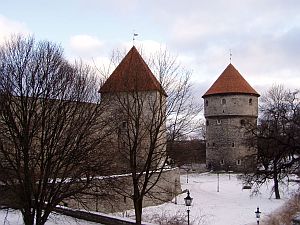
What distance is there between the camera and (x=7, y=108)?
33.3 feet

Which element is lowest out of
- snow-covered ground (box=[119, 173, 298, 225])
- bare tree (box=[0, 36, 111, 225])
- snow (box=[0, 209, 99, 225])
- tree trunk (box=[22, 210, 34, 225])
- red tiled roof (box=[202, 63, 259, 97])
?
snow-covered ground (box=[119, 173, 298, 225])

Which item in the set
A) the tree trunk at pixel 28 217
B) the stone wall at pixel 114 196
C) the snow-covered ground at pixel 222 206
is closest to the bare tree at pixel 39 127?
the tree trunk at pixel 28 217

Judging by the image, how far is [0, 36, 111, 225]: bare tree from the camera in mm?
10133

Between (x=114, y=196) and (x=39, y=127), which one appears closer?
(x=39, y=127)

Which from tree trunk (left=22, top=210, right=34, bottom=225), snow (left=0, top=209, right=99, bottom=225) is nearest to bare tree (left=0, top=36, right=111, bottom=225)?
tree trunk (left=22, top=210, right=34, bottom=225)

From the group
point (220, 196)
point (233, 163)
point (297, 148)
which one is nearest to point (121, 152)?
point (297, 148)

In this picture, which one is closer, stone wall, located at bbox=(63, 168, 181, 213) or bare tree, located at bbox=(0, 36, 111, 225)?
bare tree, located at bbox=(0, 36, 111, 225)

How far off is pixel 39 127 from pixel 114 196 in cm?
382

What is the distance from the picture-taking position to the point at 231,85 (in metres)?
47.0

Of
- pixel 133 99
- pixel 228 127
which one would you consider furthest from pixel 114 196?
pixel 228 127

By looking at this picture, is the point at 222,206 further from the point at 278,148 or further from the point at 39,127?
the point at 39,127

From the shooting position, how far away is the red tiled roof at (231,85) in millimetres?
46656

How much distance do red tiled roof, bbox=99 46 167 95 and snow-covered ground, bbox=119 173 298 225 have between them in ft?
24.6

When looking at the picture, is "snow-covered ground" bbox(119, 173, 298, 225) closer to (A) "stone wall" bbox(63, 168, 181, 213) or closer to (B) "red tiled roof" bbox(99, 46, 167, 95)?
(A) "stone wall" bbox(63, 168, 181, 213)
